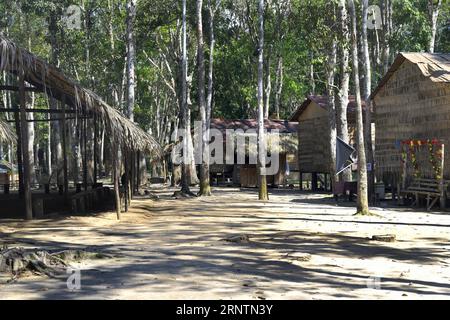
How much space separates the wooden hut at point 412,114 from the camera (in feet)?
72.3

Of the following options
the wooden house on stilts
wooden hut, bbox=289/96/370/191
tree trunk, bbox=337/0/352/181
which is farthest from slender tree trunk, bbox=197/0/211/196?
the wooden house on stilts

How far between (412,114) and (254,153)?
50.4 ft

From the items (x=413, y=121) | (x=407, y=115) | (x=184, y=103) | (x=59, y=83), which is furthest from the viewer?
(x=184, y=103)

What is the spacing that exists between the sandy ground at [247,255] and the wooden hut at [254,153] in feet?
57.3

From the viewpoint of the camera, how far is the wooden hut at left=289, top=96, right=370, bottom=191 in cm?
3294

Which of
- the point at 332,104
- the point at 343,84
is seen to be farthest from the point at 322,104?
the point at 343,84

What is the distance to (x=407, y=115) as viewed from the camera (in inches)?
963

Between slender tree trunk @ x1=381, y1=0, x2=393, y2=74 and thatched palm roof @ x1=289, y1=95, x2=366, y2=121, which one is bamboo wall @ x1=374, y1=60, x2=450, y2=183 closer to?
thatched palm roof @ x1=289, y1=95, x2=366, y2=121

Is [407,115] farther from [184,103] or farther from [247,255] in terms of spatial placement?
[247,255]

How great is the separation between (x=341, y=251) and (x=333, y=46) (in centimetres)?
1641

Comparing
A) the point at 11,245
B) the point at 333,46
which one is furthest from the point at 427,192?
the point at 11,245
